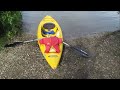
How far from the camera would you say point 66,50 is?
49.1ft

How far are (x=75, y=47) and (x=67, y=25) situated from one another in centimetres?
400

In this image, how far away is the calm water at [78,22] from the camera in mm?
18122

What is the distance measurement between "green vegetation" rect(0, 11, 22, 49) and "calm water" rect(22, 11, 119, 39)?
1.11m

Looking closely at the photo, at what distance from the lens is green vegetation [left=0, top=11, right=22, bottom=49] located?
52.6 ft

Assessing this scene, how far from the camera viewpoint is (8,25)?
16.4 metres

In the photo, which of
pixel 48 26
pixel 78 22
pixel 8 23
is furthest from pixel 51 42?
pixel 78 22

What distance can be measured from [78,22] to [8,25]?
5008 mm

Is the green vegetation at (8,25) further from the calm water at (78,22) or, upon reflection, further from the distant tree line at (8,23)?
the calm water at (78,22)

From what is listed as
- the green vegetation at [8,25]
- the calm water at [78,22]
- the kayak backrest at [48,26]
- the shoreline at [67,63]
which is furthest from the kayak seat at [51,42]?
the calm water at [78,22]

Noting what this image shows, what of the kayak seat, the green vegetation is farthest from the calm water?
the kayak seat

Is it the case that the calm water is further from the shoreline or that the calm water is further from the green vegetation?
the shoreline

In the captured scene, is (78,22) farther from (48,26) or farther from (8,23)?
(8,23)
